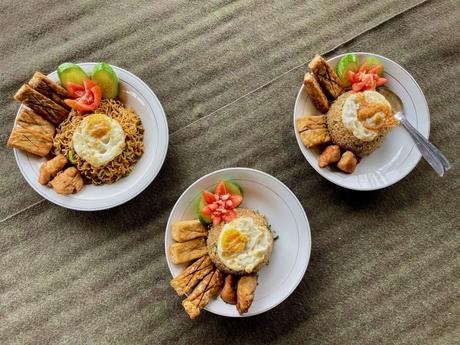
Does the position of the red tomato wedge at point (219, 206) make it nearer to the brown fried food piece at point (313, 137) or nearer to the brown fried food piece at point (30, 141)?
the brown fried food piece at point (313, 137)

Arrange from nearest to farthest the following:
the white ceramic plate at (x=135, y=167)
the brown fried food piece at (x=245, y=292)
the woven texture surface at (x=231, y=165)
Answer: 1. the brown fried food piece at (x=245, y=292)
2. the white ceramic plate at (x=135, y=167)
3. the woven texture surface at (x=231, y=165)

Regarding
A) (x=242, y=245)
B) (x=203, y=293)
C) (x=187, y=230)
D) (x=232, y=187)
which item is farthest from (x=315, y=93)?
(x=203, y=293)

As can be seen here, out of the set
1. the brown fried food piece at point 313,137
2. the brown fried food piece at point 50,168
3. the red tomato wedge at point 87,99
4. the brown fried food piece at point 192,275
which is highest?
the red tomato wedge at point 87,99

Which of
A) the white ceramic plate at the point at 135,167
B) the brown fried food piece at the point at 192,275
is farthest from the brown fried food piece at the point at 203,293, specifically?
the white ceramic plate at the point at 135,167

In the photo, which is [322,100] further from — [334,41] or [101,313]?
[101,313]

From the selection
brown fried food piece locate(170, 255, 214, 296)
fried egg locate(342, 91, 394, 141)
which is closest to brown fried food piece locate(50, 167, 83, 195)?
brown fried food piece locate(170, 255, 214, 296)

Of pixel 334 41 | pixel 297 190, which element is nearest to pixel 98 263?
pixel 297 190
